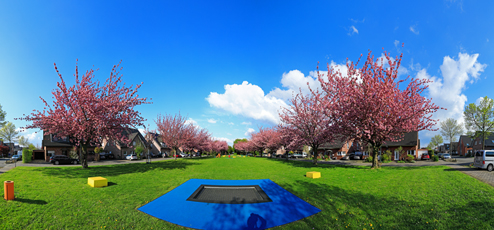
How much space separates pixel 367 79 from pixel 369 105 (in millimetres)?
2609

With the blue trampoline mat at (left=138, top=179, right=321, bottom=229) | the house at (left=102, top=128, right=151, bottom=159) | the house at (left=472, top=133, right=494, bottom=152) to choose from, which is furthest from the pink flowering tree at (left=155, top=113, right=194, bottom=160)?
the house at (left=472, top=133, right=494, bottom=152)

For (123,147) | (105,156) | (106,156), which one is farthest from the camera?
(123,147)

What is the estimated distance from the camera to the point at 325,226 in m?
7.05

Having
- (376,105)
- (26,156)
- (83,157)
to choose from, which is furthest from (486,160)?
→ (26,156)

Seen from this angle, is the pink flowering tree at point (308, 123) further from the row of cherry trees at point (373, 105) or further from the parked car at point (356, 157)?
the parked car at point (356, 157)

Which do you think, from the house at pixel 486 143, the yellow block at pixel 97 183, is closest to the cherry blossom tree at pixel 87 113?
the yellow block at pixel 97 183

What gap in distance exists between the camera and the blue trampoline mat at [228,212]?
7.21m

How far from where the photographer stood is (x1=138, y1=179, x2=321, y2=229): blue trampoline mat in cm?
721

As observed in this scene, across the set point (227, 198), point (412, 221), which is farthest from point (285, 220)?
point (412, 221)

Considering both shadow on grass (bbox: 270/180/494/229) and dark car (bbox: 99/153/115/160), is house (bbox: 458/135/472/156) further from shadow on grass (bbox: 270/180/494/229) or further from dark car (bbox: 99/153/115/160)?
dark car (bbox: 99/153/115/160)

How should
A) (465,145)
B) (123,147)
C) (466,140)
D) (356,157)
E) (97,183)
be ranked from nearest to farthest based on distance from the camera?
(97,183)
(356,157)
(123,147)
(465,145)
(466,140)

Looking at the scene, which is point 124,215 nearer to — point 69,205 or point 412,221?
point 69,205

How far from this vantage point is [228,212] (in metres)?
8.20

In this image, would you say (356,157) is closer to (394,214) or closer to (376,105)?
(376,105)
